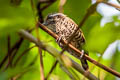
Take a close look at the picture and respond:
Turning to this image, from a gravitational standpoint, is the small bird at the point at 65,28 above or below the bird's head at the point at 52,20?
below

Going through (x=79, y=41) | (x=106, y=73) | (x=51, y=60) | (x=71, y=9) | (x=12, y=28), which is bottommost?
(x=79, y=41)

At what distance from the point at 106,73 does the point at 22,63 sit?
13.4 inches

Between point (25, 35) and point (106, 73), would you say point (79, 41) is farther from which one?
point (25, 35)

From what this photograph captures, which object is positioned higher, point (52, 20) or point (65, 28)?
point (52, 20)

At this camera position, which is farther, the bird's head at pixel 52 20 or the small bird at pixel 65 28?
the small bird at pixel 65 28

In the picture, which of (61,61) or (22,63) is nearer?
(61,61)

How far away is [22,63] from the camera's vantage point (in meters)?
1.04

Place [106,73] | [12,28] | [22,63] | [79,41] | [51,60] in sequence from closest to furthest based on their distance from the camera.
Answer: [12,28] → [106,73] → [22,63] → [51,60] → [79,41]

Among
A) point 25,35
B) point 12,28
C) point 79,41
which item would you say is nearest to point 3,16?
point 12,28

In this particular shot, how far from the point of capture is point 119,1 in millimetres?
927

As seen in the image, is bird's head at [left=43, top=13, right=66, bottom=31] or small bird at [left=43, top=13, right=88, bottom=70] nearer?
bird's head at [left=43, top=13, right=66, bottom=31]

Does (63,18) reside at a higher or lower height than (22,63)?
lower

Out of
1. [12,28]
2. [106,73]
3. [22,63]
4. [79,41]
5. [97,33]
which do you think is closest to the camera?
[12,28]

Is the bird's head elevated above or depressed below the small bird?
above
